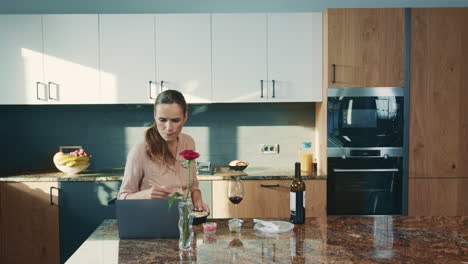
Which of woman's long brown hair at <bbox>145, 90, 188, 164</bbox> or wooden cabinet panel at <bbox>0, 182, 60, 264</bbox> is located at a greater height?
woman's long brown hair at <bbox>145, 90, 188, 164</bbox>

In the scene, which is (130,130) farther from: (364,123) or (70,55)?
(364,123)

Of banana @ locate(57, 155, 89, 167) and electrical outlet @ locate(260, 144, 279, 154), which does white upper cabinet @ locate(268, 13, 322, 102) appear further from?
banana @ locate(57, 155, 89, 167)

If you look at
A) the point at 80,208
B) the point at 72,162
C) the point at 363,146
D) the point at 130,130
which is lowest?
the point at 80,208

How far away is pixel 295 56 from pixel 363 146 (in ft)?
3.17

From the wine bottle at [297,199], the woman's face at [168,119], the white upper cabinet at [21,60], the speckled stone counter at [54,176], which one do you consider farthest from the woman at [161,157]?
the white upper cabinet at [21,60]

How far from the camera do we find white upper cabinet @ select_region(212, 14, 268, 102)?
3.30 m

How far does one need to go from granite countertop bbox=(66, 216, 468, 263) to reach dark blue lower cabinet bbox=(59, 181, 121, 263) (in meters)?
1.50

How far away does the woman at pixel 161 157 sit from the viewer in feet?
6.18

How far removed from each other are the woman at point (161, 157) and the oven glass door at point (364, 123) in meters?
1.63

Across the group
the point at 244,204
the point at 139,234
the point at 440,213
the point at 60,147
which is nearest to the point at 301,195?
the point at 139,234

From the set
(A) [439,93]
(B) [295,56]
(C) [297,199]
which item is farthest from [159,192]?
(A) [439,93]

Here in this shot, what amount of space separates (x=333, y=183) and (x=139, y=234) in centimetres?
208

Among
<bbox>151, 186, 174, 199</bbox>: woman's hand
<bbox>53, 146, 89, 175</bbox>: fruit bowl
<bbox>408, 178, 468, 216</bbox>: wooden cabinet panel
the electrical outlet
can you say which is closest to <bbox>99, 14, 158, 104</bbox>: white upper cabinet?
<bbox>53, 146, 89, 175</bbox>: fruit bowl

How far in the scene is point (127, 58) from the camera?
330 cm
